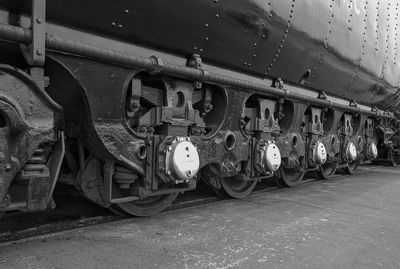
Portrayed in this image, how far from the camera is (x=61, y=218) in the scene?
137 inches

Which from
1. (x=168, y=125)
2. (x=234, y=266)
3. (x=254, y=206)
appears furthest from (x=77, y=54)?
(x=254, y=206)

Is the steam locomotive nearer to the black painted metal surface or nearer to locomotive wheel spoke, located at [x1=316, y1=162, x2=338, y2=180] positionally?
the black painted metal surface

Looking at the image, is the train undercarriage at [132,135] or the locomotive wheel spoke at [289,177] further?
the locomotive wheel spoke at [289,177]

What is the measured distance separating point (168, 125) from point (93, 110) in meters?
0.75

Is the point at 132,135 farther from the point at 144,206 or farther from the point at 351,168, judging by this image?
the point at 351,168

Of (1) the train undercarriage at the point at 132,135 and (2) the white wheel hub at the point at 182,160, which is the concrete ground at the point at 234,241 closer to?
(1) the train undercarriage at the point at 132,135

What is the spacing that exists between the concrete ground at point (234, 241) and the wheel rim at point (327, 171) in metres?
2.22

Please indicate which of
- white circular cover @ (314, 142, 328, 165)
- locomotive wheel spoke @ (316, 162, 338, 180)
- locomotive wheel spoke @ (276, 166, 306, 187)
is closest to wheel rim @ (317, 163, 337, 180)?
locomotive wheel spoke @ (316, 162, 338, 180)

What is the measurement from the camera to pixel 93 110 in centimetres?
281

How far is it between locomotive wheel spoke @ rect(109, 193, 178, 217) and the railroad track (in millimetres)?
95

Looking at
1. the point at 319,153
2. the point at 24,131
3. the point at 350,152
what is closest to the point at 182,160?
the point at 24,131

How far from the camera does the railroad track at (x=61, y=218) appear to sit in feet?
9.71

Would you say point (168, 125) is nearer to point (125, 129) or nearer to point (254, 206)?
point (125, 129)

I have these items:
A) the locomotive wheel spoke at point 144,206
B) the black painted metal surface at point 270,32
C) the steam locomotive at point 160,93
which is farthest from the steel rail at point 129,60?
the locomotive wheel spoke at point 144,206
